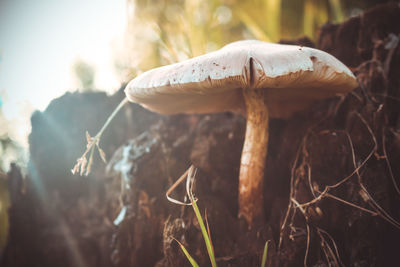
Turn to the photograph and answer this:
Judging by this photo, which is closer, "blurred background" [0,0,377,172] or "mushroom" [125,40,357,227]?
"mushroom" [125,40,357,227]

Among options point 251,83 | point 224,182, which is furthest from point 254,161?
point 251,83

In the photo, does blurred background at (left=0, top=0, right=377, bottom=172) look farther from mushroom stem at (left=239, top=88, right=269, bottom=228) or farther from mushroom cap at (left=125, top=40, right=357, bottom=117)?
mushroom stem at (left=239, top=88, right=269, bottom=228)

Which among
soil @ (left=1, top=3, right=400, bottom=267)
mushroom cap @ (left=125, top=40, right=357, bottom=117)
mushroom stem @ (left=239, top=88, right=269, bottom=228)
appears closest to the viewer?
mushroom cap @ (left=125, top=40, right=357, bottom=117)

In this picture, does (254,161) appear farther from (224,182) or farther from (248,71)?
(248,71)

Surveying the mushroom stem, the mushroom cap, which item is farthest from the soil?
the mushroom cap

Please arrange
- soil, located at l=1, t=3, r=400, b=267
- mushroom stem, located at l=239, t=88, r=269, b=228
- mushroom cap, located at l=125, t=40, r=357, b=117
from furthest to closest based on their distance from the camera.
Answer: mushroom stem, located at l=239, t=88, r=269, b=228 → soil, located at l=1, t=3, r=400, b=267 → mushroom cap, located at l=125, t=40, r=357, b=117

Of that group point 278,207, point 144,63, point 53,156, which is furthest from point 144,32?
point 278,207

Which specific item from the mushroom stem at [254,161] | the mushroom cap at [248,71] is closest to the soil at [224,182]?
the mushroom stem at [254,161]
